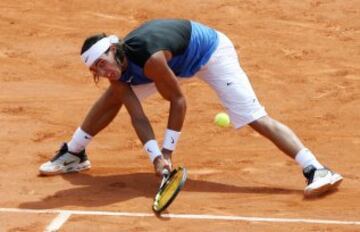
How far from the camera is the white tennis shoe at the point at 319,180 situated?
26.8 feet

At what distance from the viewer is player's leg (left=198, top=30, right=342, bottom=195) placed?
8.30 m

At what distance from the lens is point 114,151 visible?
9.67 metres

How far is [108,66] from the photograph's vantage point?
7984mm

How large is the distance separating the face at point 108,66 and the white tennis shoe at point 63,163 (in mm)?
1206

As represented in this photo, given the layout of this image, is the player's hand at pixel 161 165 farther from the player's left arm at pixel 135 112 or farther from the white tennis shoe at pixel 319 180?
the white tennis shoe at pixel 319 180

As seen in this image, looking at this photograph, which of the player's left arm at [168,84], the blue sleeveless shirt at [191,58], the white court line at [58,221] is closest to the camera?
the white court line at [58,221]

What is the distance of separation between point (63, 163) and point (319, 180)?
7.21 ft

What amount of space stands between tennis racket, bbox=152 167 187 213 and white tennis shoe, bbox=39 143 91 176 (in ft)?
4.17

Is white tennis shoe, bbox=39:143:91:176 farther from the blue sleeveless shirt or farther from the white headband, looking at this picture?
the white headband

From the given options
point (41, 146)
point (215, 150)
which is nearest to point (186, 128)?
point (215, 150)

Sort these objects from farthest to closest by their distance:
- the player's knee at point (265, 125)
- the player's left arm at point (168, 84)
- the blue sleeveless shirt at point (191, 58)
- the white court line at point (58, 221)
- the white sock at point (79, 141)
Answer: the white sock at point (79, 141) → the player's knee at point (265, 125) → the blue sleeveless shirt at point (191, 58) → the player's left arm at point (168, 84) → the white court line at point (58, 221)

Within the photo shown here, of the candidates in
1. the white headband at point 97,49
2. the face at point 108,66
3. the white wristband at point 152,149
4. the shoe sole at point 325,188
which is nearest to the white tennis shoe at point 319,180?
the shoe sole at point 325,188

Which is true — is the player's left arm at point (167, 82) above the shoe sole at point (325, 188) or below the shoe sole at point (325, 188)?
above

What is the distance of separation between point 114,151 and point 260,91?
2.50 meters
